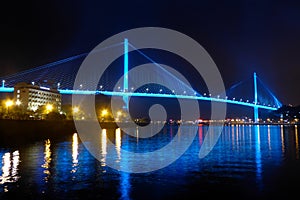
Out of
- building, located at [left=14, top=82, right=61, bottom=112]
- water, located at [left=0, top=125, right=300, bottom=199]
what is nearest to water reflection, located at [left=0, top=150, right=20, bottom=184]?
water, located at [left=0, top=125, right=300, bottom=199]

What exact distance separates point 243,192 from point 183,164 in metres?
4.48

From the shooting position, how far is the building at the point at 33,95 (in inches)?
2506

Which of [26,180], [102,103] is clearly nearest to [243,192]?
[26,180]

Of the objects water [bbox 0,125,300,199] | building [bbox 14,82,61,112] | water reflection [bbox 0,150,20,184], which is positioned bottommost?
water [bbox 0,125,300,199]

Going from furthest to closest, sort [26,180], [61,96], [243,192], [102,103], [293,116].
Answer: [293,116], [61,96], [102,103], [26,180], [243,192]

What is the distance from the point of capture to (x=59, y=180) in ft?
29.5

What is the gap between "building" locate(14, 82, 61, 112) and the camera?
63656 mm

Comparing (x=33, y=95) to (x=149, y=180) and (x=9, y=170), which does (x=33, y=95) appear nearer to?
(x=9, y=170)

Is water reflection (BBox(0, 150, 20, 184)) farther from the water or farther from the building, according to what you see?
the building

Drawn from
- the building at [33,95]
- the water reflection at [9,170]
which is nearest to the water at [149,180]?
the water reflection at [9,170]

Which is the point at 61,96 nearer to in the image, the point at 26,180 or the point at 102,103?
the point at 102,103

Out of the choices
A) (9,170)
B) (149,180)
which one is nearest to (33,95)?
(9,170)

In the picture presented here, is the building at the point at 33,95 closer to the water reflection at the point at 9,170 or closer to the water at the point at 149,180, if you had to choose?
the water reflection at the point at 9,170

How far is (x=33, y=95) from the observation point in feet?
221
